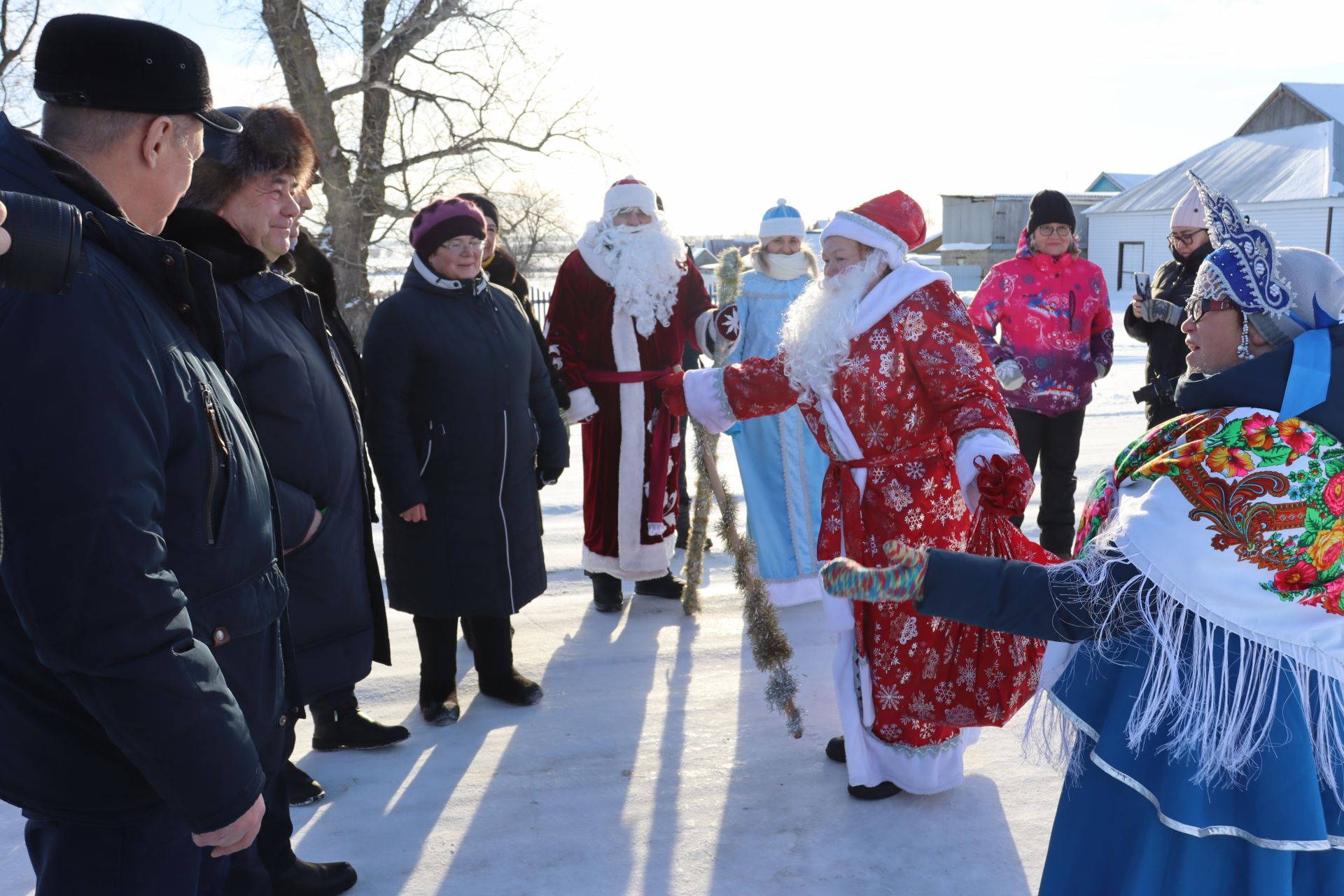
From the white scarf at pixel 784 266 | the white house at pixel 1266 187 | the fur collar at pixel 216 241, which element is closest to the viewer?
the fur collar at pixel 216 241

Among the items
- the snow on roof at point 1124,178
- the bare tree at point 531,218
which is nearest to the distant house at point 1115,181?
the snow on roof at point 1124,178

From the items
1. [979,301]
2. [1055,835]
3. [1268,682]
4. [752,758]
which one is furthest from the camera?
[979,301]

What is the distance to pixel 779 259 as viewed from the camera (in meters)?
4.79

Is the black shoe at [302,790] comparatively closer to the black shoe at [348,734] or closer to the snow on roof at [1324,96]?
the black shoe at [348,734]

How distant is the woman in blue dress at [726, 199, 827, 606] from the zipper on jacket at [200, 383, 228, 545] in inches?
131

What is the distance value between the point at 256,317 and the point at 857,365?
1632 millimetres

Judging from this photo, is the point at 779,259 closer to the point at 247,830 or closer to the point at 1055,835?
the point at 1055,835

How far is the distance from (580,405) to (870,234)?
1.99m

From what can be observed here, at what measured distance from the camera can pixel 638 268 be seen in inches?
182

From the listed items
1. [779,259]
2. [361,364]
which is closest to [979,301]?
[779,259]

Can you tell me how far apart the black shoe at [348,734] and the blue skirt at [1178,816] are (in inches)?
88.0

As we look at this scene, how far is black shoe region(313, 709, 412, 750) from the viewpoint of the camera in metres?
3.30

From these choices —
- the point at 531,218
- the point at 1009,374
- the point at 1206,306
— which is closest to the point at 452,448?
the point at 1206,306

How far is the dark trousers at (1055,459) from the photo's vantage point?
5035 millimetres
